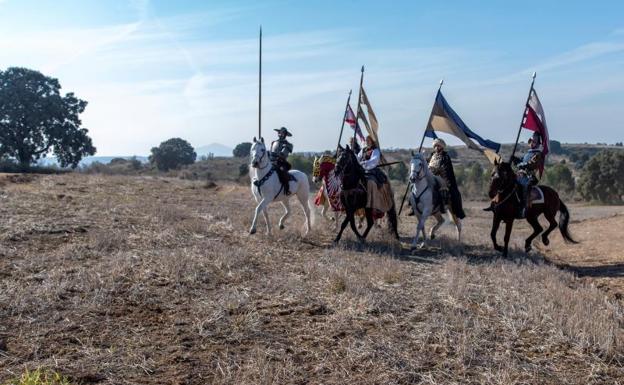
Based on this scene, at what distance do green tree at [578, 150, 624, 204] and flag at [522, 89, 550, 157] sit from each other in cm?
3681

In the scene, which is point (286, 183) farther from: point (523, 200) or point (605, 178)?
point (605, 178)

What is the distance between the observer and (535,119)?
12.1 meters

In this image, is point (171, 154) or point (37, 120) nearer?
point (37, 120)

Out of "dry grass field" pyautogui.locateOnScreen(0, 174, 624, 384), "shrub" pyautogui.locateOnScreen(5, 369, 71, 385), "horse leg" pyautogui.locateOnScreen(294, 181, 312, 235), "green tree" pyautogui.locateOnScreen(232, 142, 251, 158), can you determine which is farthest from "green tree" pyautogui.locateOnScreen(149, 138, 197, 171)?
"shrub" pyautogui.locateOnScreen(5, 369, 71, 385)

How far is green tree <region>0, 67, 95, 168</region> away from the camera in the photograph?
133 feet

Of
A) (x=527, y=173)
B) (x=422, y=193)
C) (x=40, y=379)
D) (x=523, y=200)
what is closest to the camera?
(x=40, y=379)

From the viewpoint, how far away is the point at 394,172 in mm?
57781

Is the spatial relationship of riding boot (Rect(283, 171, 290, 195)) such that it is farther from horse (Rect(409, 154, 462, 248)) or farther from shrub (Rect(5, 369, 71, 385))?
shrub (Rect(5, 369, 71, 385))

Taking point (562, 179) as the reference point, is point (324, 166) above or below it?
above

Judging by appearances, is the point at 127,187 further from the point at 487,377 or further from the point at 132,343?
the point at 487,377

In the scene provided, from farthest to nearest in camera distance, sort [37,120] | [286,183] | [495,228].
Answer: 1. [37,120]
2. [286,183]
3. [495,228]

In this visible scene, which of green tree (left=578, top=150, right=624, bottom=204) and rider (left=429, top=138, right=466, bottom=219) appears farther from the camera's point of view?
green tree (left=578, top=150, right=624, bottom=204)

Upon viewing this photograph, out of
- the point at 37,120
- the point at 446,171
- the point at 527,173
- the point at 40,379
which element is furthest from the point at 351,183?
the point at 37,120

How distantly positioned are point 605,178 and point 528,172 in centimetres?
3782
